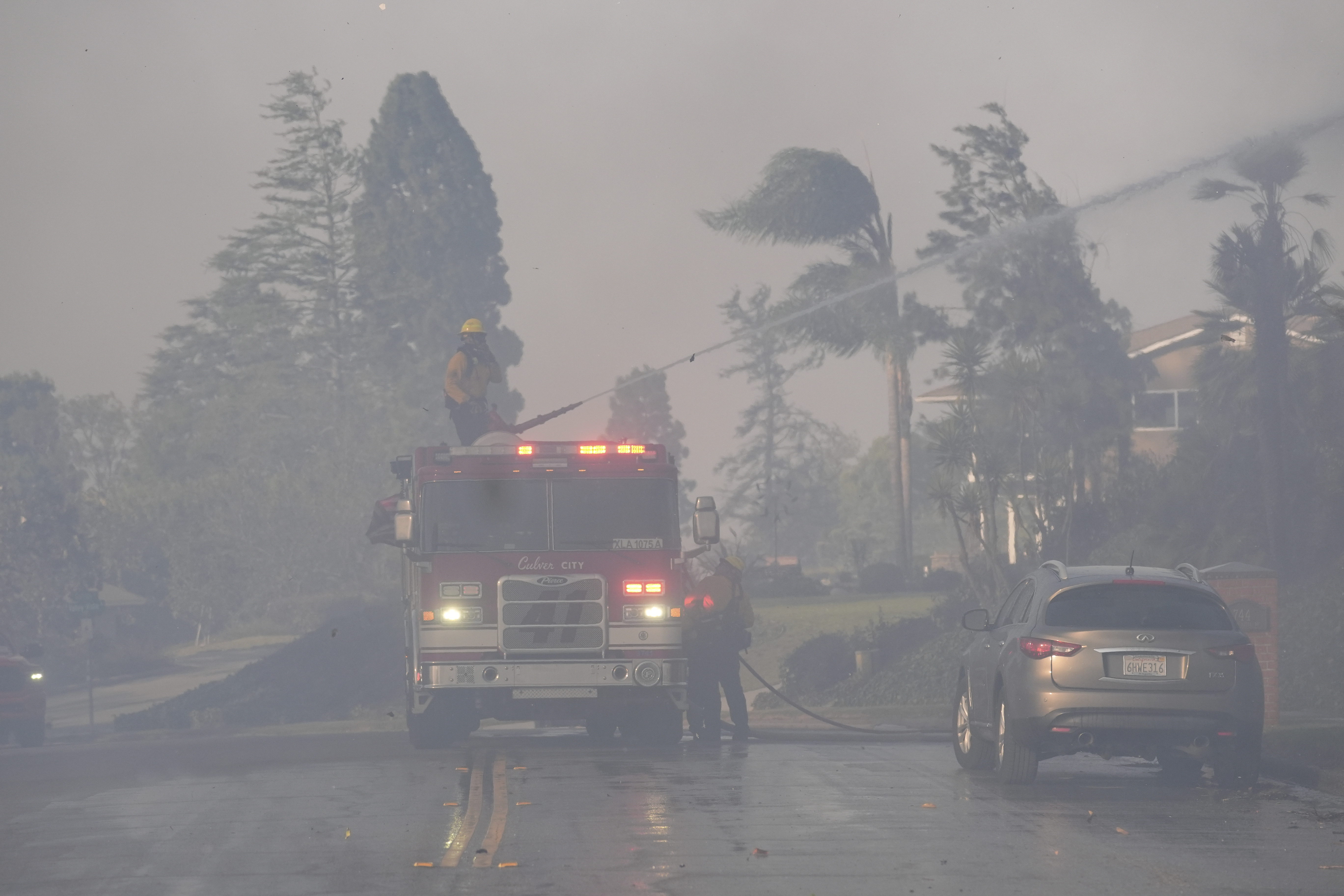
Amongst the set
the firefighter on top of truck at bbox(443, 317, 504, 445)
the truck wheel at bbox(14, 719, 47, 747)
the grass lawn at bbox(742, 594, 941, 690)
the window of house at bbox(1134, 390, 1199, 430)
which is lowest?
the truck wheel at bbox(14, 719, 47, 747)

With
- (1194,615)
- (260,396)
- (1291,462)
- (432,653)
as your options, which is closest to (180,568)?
(260,396)

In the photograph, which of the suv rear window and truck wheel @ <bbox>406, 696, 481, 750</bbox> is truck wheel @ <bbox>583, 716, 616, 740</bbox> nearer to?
truck wheel @ <bbox>406, 696, 481, 750</bbox>

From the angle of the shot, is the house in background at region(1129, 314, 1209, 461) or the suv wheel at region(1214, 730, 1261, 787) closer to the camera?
the suv wheel at region(1214, 730, 1261, 787)

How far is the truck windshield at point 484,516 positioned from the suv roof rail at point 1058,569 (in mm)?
4878

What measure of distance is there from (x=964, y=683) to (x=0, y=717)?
642 inches

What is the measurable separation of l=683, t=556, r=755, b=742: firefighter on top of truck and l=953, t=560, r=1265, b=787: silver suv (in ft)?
17.0

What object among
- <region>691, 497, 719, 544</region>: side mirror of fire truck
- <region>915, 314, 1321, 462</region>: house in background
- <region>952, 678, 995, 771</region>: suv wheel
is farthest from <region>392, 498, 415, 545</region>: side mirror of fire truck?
<region>915, 314, 1321, 462</region>: house in background

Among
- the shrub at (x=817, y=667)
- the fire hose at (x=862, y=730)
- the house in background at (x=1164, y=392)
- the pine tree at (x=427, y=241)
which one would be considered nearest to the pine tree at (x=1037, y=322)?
the house in background at (x=1164, y=392)

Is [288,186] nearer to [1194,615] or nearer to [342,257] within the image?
[342,257]

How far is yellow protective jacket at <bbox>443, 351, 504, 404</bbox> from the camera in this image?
62.8 ft

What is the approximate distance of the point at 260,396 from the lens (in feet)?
269

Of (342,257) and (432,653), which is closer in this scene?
(432,653)

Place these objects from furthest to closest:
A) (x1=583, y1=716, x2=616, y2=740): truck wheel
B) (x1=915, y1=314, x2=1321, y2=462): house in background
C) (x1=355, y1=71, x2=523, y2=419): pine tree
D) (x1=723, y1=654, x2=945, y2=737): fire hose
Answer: (x1=355, y1=71, x2=523, y2=419): pine tree < (x1=915, y1=314, x2=1321, y2=462): house in background < (x1=723, y1=654, x2=945, y2=737): fire hose < (x1=583, y1=716, x2=616, y2=740): truck wheel

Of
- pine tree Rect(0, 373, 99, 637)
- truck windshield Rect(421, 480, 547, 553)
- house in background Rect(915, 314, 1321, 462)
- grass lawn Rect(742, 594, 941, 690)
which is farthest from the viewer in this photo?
pine tree Rect(0, 373, 99, 637)
